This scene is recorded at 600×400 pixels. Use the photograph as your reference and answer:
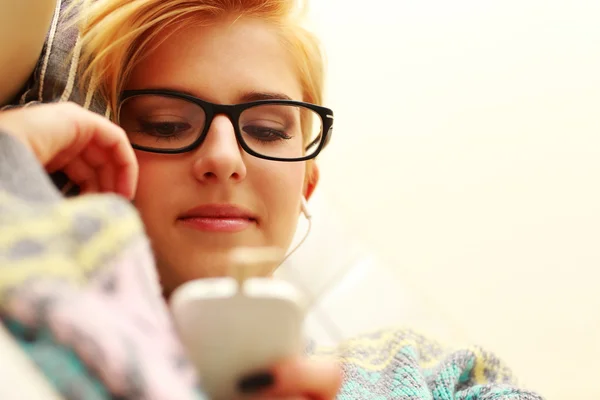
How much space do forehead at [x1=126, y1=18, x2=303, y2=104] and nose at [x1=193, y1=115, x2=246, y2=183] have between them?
54mm

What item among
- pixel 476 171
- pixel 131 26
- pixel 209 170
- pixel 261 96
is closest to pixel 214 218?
pixel 209 170

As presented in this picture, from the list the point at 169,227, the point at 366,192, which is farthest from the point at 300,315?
the point at 366,192

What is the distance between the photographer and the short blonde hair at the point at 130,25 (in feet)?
2.67

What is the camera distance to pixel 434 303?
190cm

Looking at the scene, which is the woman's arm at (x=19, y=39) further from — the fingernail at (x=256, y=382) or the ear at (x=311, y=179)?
the ear at (x=311, y=179)

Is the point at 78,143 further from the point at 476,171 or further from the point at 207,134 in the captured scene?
the point at 476,171

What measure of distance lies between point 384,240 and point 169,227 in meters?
1.18

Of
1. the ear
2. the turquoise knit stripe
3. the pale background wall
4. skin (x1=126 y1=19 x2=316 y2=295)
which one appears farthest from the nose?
the pale background wall

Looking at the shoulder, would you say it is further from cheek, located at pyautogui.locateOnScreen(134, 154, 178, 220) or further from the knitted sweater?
the knitted sweater

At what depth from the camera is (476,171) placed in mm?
1826

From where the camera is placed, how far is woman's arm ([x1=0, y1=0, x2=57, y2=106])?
0.53 metres

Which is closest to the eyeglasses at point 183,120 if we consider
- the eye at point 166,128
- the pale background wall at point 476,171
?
the eye at point 166,128

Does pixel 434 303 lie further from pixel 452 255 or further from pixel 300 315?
pixel 300 315

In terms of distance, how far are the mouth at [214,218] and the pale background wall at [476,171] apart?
37.5 inches
